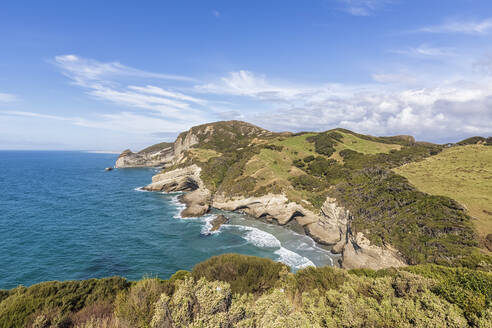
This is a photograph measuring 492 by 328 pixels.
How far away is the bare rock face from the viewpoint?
893 inches

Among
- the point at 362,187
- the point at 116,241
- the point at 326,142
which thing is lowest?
the point at 116,241

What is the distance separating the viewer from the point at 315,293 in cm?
1262

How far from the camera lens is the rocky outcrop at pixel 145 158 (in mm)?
123438

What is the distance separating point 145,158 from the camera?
429ft

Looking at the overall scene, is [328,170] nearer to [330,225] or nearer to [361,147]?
[330,225]

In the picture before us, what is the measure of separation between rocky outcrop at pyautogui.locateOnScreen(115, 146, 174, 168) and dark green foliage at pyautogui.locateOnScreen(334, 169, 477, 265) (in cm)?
12093

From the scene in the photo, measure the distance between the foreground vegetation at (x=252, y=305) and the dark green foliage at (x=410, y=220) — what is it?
25.7 ft

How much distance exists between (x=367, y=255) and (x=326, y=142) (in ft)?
163

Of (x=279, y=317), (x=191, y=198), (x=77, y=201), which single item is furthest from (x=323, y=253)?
(x=77, y=201)

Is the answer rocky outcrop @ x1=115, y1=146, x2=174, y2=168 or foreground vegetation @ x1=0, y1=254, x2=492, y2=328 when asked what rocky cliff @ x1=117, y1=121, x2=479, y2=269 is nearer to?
foreground vegetation @ x1=0, y1=254, x2=492, y2=328

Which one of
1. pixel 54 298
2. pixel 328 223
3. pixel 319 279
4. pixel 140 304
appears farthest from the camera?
pixel 328 223

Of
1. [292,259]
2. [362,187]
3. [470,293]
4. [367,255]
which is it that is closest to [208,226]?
[292,259]

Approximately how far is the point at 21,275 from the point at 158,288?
2426cm

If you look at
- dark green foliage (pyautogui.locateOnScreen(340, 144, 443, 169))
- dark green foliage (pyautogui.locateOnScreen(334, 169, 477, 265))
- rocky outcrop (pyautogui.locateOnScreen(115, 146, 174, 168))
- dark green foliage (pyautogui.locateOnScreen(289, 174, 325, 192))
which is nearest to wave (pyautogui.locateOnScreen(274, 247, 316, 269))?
dark green foliage (pyautogui.locateOnScreen(334, 169, 477, 265))
